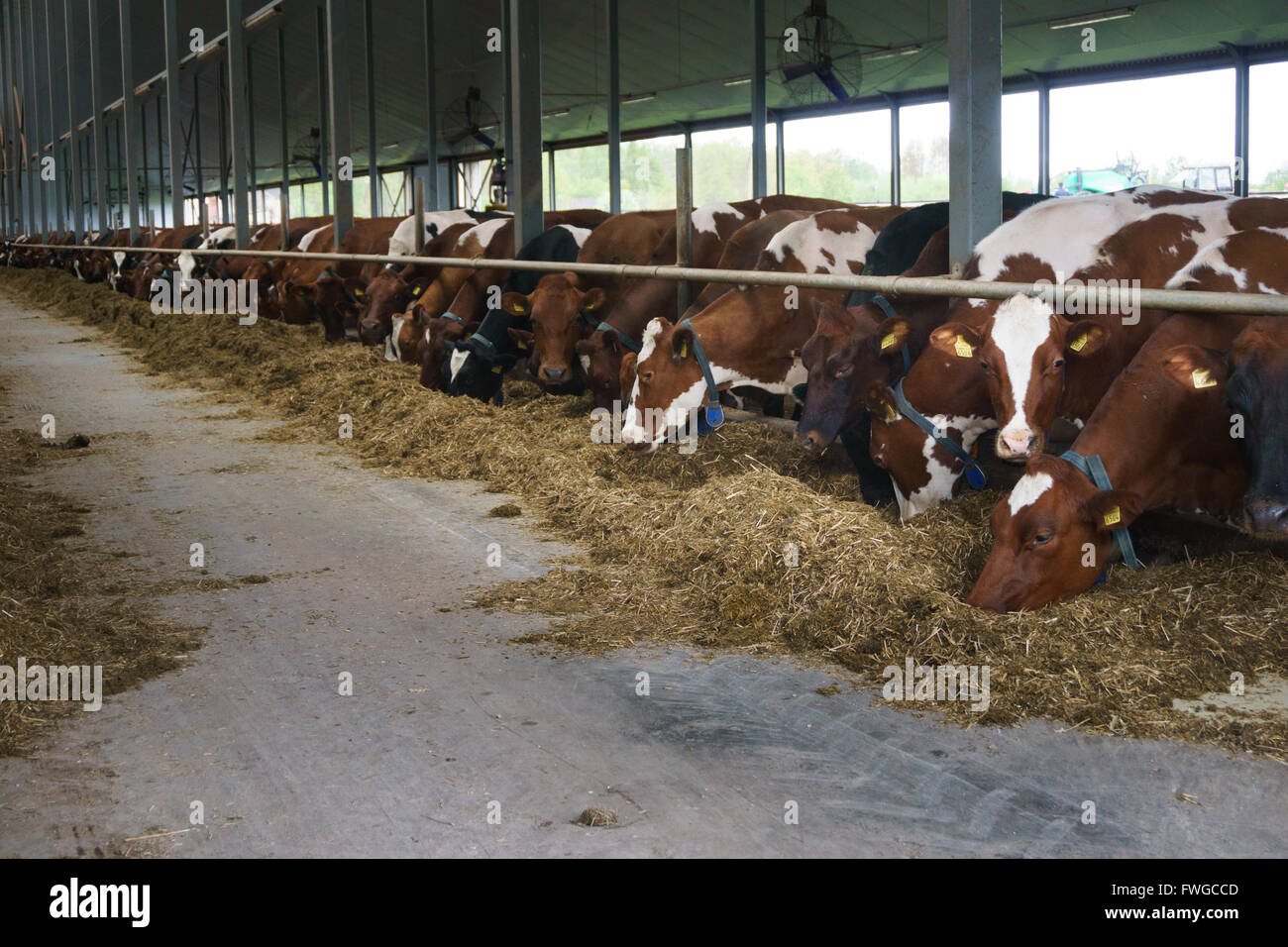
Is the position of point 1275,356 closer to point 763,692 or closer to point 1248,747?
point 1248,747

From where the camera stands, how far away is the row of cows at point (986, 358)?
423 centimetres

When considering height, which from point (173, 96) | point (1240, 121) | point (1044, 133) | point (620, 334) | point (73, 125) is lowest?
point (620, 334)

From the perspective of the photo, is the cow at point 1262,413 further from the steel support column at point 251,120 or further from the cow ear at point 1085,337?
the steel support column at point 251,120

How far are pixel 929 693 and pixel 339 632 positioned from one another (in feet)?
6.93

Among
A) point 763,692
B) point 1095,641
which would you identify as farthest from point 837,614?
point 1095,641

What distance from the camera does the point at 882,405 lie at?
560 centimetres

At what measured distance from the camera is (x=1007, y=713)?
11.8 ft

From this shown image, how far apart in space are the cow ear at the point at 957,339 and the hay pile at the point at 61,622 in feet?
10.3

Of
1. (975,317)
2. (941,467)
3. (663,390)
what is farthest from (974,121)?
(663,390)

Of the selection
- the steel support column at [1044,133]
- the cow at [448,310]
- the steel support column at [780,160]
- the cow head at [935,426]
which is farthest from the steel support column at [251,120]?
the cow head at [935,426]

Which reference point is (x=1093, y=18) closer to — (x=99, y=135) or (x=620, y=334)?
(x=620, y=334)

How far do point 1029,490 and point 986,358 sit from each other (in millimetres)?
889
